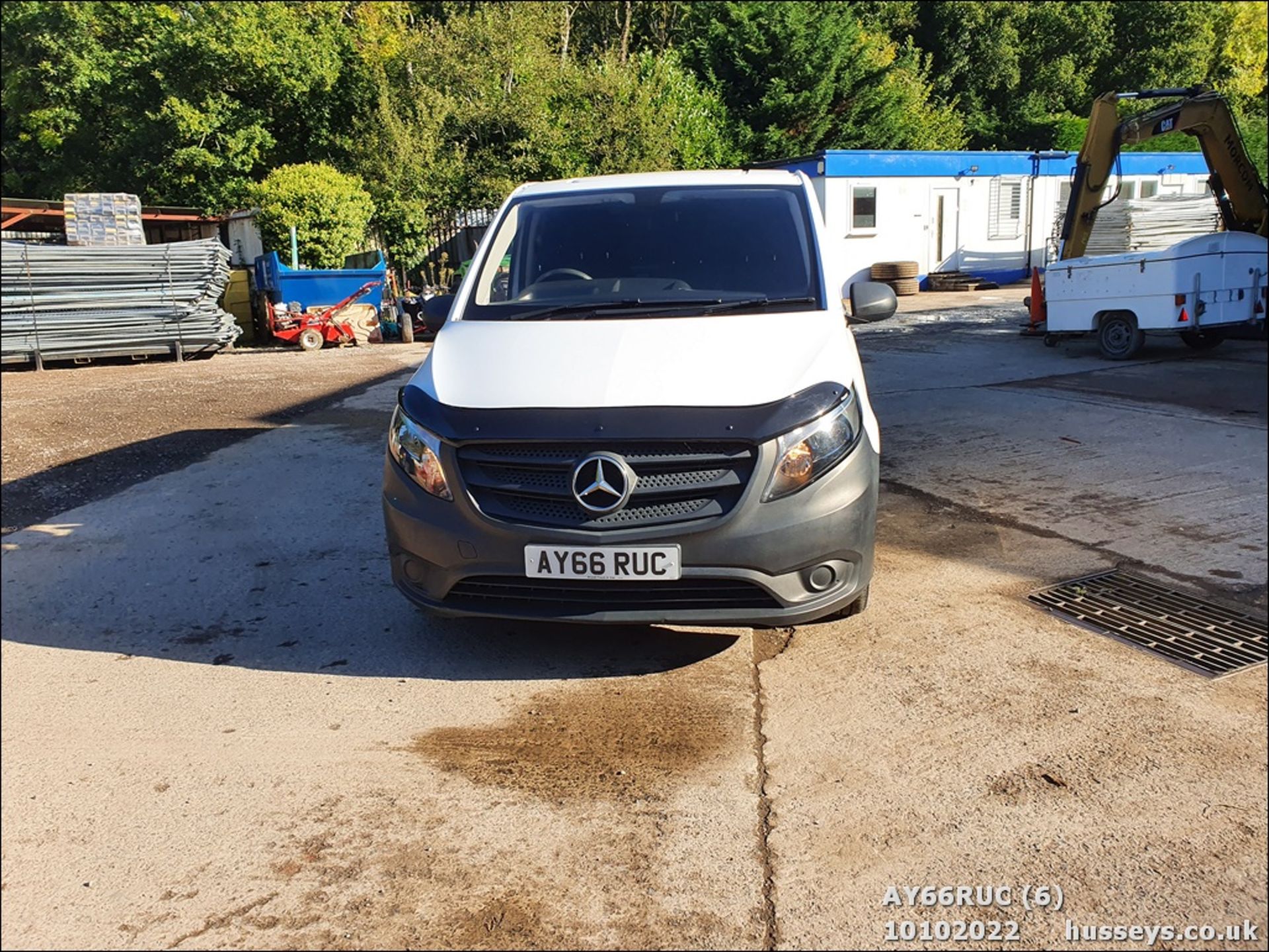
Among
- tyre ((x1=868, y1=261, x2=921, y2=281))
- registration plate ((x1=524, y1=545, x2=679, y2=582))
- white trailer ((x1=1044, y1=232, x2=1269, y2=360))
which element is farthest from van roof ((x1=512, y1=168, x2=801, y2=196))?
tyre ((x1=868, y1=261, x2=921, y2=281))

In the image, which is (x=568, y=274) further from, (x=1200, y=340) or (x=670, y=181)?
(x=1200, y=340)

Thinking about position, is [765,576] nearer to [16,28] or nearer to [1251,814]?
[1251,814]

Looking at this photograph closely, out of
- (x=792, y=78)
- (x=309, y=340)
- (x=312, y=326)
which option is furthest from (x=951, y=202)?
(x=309, y=340)

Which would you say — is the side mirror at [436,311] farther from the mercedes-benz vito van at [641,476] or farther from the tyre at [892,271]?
the tyre at [892,271]

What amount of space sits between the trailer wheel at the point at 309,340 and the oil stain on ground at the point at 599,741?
15.3 m

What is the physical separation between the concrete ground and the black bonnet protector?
103 cm

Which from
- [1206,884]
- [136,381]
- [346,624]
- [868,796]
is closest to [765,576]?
[868,796]

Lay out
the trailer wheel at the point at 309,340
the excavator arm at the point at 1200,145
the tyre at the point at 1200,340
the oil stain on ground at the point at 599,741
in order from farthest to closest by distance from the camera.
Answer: the trailer wheel at the point at 309,340 < the excavator arm at the point at 1200,145 < the tyre at the point at 1200,340 < the oil stain on ground at the point at 599,741

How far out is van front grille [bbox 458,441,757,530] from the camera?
11.5 feet

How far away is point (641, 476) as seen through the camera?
3543 millimetres

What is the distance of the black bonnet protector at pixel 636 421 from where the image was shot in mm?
3500

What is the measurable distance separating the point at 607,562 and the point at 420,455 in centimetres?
86

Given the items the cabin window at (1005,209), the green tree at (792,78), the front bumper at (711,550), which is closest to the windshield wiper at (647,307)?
the front bumper at (711,550)

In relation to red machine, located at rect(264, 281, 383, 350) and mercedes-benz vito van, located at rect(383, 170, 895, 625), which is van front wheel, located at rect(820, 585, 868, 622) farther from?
red machine, located at rect(264, 281, 383, 350)
